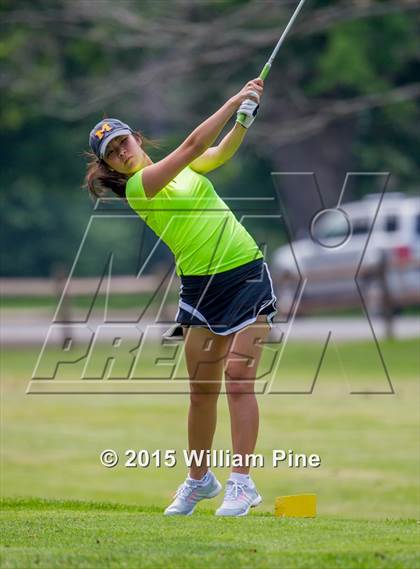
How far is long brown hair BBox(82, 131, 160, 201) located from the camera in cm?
753

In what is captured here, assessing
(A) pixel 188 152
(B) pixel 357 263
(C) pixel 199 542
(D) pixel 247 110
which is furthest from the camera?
(B) pixel 357 263

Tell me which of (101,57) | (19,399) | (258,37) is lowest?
(19,399)

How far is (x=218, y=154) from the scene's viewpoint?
24.7 feet

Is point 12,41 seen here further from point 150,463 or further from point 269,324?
point 269,324

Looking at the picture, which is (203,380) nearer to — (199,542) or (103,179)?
(103,179)

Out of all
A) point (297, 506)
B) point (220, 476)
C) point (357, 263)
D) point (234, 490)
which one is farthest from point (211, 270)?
point (357, 263)

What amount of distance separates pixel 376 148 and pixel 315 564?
34762mm

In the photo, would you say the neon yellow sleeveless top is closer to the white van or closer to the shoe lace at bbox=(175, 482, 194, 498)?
the shoe lace at bbox=(175, 482, 194, 498)

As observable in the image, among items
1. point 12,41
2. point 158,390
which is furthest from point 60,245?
point 158,390

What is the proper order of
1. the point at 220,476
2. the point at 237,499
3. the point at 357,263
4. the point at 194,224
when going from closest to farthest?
the point at 194,224 < the point at 237,499 < the point at 220,476 < the point at 357,263

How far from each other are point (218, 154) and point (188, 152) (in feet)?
1.50

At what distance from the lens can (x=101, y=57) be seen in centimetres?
3425

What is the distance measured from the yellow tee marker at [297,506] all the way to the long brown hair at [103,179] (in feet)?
6.17

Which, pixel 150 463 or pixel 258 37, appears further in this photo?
pixel 258 37
